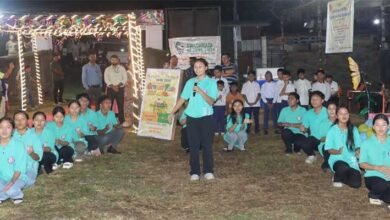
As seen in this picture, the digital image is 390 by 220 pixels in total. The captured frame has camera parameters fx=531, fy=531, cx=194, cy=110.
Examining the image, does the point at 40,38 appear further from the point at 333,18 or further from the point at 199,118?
the point at 199,118

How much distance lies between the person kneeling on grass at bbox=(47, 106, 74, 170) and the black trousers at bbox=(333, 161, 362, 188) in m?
4.06

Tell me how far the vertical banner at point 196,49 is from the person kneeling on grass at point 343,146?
6.37m

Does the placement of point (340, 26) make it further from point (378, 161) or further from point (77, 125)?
point (77, 125)

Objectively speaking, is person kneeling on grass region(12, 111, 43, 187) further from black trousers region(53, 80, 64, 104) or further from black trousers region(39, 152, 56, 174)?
black trousers region(53, 80, 64, 104)

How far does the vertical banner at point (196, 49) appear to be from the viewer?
504 inches

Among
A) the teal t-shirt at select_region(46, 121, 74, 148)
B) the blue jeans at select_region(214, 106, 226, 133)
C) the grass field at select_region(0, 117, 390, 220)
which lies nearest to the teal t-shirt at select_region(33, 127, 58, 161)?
the teal t-shirt at select_region(46, 121, 74, 148)

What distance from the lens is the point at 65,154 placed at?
8.25 m

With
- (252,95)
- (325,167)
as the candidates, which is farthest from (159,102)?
(325,167)

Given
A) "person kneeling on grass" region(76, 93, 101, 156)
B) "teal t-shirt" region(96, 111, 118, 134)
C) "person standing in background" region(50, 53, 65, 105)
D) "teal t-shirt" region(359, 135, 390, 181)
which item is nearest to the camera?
"teal t-shirt" region(359, 135, 390, 181)

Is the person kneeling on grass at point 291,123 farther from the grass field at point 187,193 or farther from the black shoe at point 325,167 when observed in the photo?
the black shoe at point 325,167

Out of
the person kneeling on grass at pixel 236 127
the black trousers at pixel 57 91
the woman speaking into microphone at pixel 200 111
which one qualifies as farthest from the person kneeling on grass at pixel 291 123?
the black trousers at pixel 57 91

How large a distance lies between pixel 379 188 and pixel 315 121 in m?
2.66

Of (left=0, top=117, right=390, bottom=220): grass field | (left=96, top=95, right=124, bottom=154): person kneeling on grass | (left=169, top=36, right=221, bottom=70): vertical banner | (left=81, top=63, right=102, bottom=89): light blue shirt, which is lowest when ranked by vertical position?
(left=0, top=117, right=390, bottom=220): grass field

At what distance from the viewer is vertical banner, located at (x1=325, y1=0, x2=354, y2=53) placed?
9.94m
